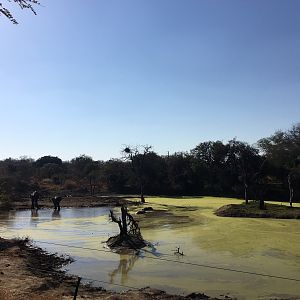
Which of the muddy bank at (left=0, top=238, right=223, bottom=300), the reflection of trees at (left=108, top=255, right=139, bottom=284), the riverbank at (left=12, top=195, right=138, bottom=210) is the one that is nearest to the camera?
the muddy bank at (left=0, top=238, right=223, bottom=300)

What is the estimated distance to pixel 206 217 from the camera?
116ft

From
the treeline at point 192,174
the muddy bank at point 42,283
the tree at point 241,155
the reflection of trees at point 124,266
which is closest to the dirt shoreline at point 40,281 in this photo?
the muddy bank at point 42,283

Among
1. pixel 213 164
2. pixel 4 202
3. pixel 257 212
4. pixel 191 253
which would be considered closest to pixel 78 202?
pixel 4 202

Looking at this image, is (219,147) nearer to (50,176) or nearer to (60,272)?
(50,176)

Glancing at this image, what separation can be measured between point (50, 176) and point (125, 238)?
6100 centimetres

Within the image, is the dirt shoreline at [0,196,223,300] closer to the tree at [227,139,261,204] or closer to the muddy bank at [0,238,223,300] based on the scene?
the muddy bank at [0,238,223,300]

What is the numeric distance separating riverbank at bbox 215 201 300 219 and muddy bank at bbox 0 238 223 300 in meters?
19.4

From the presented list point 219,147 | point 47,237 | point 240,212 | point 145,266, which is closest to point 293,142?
point 219,147

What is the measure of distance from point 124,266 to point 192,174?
47248mm

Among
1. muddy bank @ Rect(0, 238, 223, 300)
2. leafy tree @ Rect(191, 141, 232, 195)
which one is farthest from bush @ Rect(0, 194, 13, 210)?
leafy tree @ Rect(191, 141, 232, 195)

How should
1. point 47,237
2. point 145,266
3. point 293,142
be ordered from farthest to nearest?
point 293,142 < point 47,237 < point 145,266

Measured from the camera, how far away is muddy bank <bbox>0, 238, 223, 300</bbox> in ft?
41.6

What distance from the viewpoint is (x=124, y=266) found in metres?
18.0

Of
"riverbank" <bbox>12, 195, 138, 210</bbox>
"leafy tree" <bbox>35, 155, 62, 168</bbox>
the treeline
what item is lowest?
"riverbank" <bbox>12, 195, 138, 210</bbox>
